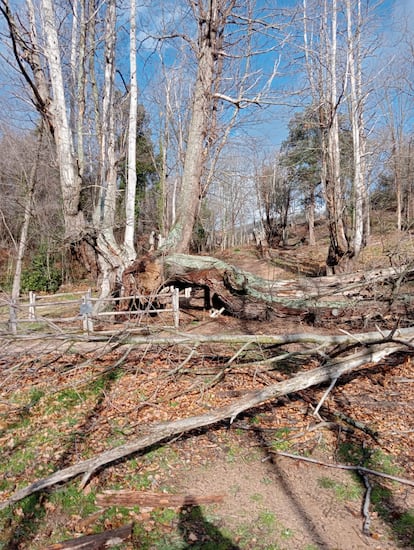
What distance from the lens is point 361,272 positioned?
7547 mm

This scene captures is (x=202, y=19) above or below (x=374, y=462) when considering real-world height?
above

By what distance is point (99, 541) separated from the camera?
2582 mm

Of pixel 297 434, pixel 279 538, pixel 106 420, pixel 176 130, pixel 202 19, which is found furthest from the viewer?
pixel 176 130

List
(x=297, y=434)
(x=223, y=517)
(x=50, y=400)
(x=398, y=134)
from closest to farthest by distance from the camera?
1. (x=223, y=517)
2. (x=297, y=434)
3. (x=50, y=400)
4. (x=398, y=134)

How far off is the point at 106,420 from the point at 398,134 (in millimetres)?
21635

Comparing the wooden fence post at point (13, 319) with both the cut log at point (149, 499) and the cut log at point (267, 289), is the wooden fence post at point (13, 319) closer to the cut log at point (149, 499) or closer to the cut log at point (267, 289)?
Answer: the cut log at point (149, 499)

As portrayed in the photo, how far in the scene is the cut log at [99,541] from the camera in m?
2.51

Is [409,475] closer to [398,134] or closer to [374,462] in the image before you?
[374,462]

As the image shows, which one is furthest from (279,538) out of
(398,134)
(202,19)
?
(398,134)

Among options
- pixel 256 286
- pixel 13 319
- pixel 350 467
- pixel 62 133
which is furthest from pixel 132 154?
pixel 350 467

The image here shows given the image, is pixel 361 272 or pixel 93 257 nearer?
pixel 361 272

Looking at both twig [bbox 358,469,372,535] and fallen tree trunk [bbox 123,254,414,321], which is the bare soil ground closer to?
twig [bbox 358,469,372,535]

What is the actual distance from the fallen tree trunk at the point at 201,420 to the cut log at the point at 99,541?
1.61 feet

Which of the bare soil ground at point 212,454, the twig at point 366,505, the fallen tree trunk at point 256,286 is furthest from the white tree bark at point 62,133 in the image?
the twig at point 366,505
